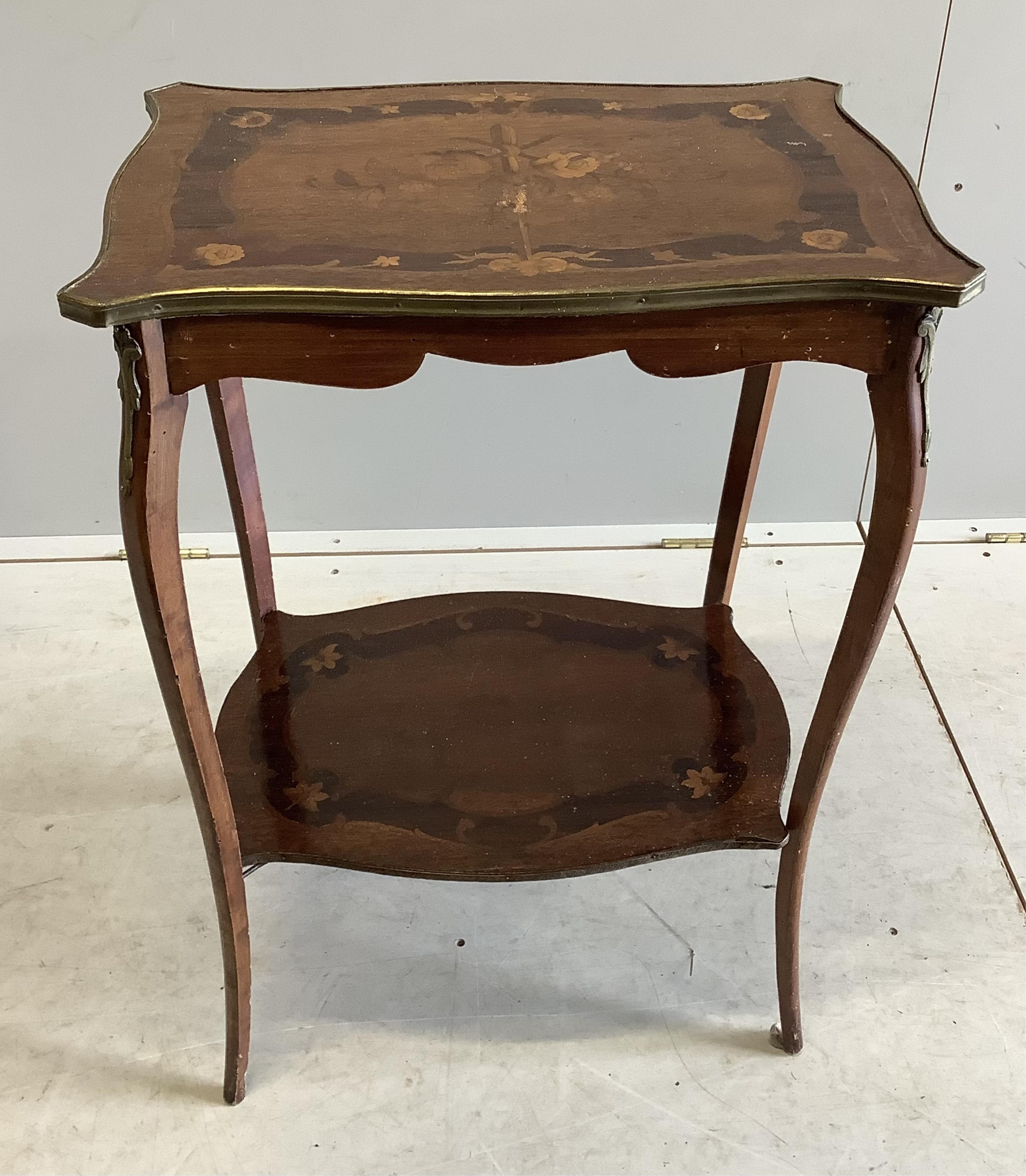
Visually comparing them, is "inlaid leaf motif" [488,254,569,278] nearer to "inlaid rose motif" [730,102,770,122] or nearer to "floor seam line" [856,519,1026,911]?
"inlaid rose motif" [730,102,770,122]

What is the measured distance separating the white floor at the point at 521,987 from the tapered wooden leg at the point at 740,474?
31cm

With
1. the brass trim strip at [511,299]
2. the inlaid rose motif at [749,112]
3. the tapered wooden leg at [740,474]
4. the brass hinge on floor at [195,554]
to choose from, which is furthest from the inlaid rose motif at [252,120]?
the brass hinge on floor at [195,554]

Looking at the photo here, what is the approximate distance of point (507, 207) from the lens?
43.9 inches

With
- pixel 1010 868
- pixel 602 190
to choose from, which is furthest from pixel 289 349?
pixel 1010 868

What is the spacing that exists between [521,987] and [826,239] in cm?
100

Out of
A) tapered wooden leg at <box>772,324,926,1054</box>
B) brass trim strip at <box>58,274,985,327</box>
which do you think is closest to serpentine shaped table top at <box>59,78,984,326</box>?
brass trim strip at <box>58,274,985,327</box>

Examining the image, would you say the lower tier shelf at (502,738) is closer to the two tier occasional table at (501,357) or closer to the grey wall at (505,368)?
the two tier occasional table at (501,357)

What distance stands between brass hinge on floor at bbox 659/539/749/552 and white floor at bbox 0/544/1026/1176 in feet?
1.28

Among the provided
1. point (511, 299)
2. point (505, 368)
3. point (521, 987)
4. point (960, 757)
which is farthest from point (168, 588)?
point (960, 757)

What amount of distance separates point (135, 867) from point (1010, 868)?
1.27 metres

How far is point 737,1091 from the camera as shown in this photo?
1397 millimetres

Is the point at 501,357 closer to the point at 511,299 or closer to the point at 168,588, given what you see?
the point at 511,299

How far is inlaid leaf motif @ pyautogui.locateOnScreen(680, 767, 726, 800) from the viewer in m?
1.39

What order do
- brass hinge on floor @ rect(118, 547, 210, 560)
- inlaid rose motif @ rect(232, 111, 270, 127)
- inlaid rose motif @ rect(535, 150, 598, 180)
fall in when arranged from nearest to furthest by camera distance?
inlaid rose motif @ rect(535, 150, 598, 180) → inlaid rose motif @ rect(232, 111, 270, 127) → brass hinge on floor @ rect(118, 547, 210, 560)
